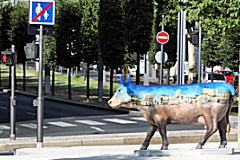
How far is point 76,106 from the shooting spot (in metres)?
38.0

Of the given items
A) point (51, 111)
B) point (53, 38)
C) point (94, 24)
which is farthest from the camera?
point (53, 38)

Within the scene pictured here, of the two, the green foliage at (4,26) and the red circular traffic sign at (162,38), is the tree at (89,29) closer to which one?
the green foliage at (4,26)

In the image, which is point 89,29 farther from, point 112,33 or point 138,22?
point 138,22

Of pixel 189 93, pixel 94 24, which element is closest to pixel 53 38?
pixel 94 24

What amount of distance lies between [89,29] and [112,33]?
7.06 feet

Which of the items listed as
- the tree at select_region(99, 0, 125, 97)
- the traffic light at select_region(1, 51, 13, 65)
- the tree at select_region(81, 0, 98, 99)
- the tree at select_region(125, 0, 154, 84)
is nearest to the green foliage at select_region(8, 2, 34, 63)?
the tree at select_region(81, 0, 98, 99)

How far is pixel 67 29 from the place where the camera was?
42594 millimetres

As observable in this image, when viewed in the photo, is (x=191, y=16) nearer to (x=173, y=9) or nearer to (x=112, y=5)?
(x=173, y=9)

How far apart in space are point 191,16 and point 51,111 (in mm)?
18616

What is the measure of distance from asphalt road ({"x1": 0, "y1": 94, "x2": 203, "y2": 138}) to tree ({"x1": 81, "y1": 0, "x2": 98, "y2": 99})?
4.41 meters

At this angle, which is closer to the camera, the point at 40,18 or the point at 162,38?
the point at 40,18

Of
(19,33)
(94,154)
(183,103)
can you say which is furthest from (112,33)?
(183,103)

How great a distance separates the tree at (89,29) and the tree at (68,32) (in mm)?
1454

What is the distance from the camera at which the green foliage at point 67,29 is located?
42.4 meters
